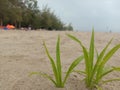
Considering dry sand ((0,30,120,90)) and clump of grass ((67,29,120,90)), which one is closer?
clump of grass ((67,29,120,90))

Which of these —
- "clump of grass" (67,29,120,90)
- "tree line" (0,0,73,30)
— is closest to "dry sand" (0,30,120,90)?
"clump of grass" (67,29,120,90)

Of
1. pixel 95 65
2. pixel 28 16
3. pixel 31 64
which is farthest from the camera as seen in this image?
pixel 28 16

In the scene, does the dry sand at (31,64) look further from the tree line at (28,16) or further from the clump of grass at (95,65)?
the tree line at (28,16)

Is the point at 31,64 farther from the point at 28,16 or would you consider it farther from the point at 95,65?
the point at 28,16

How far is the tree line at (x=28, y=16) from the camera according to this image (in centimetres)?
2339

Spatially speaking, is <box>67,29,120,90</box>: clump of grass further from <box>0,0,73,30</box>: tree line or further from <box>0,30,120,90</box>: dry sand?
<box>0,0,73,30</box>: tree line

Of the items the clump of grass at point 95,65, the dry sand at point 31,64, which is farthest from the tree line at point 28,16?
the clump of grass at point 95,65

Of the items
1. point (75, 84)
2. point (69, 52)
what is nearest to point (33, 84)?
point (75, 84)

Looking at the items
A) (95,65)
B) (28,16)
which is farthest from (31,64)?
(28,16)

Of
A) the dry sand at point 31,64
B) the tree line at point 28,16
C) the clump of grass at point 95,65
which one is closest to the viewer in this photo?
the clump of grass at point 95,65

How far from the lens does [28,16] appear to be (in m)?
27.0

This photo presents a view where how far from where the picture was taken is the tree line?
23391mm

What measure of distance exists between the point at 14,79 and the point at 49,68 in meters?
0.37

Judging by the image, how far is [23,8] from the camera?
1103 inches
